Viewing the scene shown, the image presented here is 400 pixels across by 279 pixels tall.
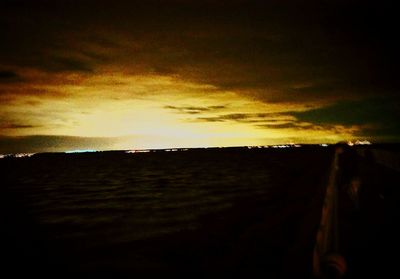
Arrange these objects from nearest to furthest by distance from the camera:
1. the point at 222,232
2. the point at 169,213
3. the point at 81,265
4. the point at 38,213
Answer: the point at 81,265
the point at 222,232
the point at 169,213
the point at 38,213

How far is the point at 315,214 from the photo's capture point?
8141 mm

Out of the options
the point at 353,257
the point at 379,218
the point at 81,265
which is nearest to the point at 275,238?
the point at 379,218

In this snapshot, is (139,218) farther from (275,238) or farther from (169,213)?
(275,238)

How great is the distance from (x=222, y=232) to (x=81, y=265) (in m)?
5.14

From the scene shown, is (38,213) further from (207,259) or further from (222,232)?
(207,259)

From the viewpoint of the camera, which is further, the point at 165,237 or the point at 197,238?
the point at 165,237

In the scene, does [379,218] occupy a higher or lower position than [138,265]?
higher

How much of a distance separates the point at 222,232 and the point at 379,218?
5.27 meters

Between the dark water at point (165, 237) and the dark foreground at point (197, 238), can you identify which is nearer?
the dark foreground at point (197, 238)

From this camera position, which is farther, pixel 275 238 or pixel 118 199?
pixel 118 199

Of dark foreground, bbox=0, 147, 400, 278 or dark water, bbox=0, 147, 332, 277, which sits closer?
dark foreground, bbox=0, 147, 400, 278

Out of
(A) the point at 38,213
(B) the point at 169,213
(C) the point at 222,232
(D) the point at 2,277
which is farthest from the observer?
(A) the point at 38,213

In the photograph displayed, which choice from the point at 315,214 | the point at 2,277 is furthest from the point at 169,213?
the point at 315,214

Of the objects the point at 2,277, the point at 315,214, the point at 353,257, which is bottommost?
the point at 2,277
